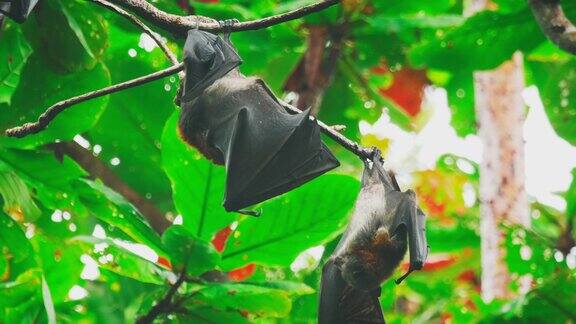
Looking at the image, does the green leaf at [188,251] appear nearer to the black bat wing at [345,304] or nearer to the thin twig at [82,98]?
the black bat wing at [345,304]

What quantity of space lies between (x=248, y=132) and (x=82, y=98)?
0.67 metres

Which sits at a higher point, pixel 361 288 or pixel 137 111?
pixel 361 288

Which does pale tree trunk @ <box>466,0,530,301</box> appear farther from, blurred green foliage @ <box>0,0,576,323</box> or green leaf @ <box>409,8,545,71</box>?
green leaf @ <box>409,8,545,71</box>

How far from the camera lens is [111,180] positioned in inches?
217

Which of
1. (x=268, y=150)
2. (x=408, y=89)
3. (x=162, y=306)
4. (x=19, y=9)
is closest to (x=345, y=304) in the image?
(x=268, y=150)

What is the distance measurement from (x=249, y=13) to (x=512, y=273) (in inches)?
96.9

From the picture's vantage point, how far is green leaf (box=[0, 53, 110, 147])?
14.1 ft

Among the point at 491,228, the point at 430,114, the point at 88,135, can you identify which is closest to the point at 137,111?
the point at 88,135

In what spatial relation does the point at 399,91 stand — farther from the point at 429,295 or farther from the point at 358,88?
the point at 429,295

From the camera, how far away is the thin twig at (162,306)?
4289mm

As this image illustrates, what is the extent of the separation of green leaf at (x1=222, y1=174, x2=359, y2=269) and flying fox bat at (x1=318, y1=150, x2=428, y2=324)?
795 millimetres

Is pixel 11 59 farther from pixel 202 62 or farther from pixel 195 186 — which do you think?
pixel 202 62

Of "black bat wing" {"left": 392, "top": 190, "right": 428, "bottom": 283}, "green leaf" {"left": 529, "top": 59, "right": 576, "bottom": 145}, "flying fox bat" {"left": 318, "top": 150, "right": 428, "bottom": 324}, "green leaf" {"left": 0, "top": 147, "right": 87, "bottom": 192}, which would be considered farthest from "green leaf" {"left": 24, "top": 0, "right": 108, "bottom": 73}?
"green leaf" {"left": 529, "top": 59, "right": 576, "bottom": 145}

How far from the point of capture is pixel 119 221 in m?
4.20
